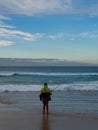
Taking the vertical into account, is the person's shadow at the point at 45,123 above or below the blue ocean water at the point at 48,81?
below

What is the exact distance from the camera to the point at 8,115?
15.4m

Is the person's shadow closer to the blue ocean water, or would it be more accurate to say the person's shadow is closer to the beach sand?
the beach sand

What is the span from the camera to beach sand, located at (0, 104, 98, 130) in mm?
13078

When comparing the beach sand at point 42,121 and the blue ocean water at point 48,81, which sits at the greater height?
the blue ocean water at point 48,81

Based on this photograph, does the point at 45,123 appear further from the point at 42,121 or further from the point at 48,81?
the point at 48,81

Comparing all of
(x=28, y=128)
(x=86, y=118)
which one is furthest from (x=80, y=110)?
(x=28, y=128)

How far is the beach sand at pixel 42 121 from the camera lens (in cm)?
1308

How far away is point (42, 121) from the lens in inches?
569

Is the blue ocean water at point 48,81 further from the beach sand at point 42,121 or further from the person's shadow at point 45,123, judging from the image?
the person's shadow at point 45,123

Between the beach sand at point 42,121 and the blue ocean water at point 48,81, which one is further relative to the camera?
the blue ocean water at point 48,81

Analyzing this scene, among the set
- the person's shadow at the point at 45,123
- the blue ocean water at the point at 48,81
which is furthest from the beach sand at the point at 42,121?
the blue ocean water at the point at 48,81

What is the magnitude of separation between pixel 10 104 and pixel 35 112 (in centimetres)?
300

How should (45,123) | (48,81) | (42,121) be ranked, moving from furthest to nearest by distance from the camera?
(48,81) < (42,121) < (45,123)

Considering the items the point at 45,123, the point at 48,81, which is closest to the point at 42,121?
the point at 45,123
